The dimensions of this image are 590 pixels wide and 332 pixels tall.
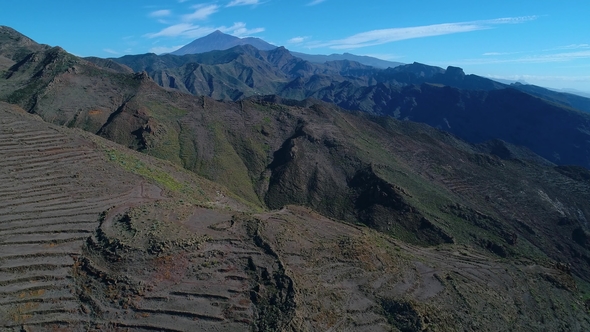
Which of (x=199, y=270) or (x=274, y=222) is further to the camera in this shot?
(x=274, y=222)

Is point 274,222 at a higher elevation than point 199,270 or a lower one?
higher

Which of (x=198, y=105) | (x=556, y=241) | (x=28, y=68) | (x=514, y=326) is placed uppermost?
(x=28, y=68)

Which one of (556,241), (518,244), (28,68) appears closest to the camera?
(518,244)

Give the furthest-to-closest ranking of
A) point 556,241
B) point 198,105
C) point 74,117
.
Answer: point 198,105 < point 74,117 < point 556,241

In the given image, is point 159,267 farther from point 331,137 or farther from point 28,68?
point 28,68

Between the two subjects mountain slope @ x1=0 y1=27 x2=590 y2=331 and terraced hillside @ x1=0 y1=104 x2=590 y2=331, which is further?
mountain slope @ x1=0 y1=27 x2=590 y2=331

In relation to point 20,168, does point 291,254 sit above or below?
below

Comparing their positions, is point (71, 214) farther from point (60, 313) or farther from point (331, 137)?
point (331, 137)

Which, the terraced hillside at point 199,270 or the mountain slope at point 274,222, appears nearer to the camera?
the terraced hillside at point 199,270

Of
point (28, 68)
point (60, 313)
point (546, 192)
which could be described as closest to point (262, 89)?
point (28, 68)

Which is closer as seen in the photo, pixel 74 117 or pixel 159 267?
pixel 159 267
